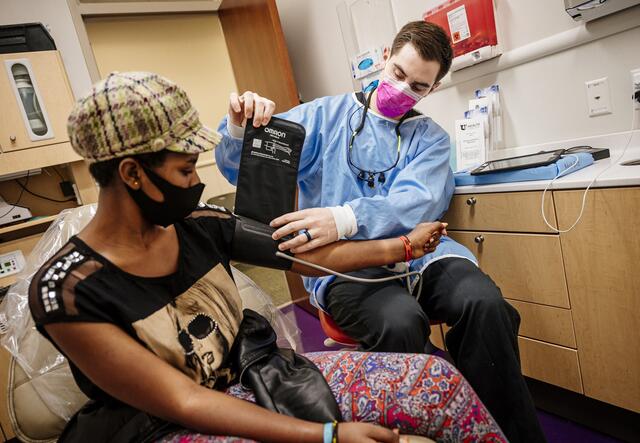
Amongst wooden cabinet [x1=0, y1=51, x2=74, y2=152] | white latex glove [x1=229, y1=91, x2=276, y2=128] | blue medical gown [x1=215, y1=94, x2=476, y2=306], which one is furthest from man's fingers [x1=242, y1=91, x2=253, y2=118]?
wooden cabinet [x1=0, y1=51, x2=74, y2=152]

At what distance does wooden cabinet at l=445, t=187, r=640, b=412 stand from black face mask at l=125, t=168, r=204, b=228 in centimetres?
103

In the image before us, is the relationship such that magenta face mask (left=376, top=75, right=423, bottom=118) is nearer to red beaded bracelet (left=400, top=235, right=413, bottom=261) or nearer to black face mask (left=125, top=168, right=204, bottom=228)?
red beaded bracelet (left=400, top=235, right=413, bottom=261)

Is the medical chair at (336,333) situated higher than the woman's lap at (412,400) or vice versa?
the woman's lap at (412,400)

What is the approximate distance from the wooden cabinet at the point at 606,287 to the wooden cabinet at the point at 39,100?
2.59m

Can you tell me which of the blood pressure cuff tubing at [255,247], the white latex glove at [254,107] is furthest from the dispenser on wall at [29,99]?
the blood pressure cuff tubing at [255,247]

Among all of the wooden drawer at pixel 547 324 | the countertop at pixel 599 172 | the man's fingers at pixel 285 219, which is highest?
the man's fingers at pixel 285 219

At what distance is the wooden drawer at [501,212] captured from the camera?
1.24 metres

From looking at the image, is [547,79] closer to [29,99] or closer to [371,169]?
[371,169]

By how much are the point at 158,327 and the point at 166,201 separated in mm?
245

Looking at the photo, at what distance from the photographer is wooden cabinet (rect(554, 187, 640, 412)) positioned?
1072mm

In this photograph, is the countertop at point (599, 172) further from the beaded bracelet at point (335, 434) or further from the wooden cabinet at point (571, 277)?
the beaded bracelet at point (335, 434)

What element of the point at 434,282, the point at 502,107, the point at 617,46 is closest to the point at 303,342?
the point at 434,282

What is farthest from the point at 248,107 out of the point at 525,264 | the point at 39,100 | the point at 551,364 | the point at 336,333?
the point at 39,100

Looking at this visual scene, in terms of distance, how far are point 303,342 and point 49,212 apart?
1.88 meters
